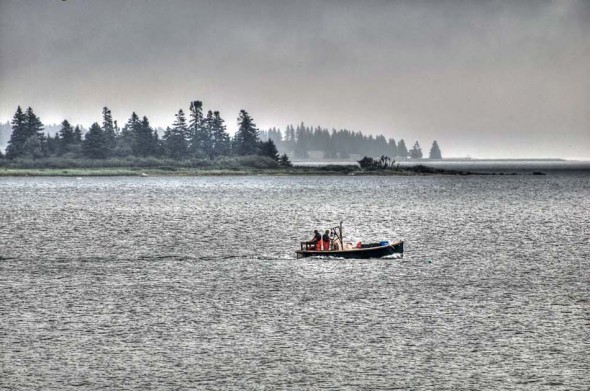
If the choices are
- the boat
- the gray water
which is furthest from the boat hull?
the gray water

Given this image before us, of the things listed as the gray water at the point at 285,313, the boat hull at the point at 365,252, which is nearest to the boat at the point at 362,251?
the boat hull at the point at 365,252

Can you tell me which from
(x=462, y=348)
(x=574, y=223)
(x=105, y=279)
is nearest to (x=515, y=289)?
(x=462, y=348)

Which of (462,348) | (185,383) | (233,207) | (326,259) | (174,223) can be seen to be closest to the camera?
(185,383)

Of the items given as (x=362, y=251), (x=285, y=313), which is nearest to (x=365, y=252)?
(x=362, y=251)

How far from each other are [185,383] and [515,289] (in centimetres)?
2609

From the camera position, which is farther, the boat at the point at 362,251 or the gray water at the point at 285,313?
the boat at the point at 362,251

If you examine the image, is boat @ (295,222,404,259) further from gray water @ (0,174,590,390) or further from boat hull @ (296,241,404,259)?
gray water @ (0,174,590,390)

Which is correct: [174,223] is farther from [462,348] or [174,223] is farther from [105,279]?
[462,348]

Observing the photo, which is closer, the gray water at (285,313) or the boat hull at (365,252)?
the gray water at (285,313)

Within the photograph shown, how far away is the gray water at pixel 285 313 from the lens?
86.0 feet

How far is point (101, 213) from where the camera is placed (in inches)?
4774

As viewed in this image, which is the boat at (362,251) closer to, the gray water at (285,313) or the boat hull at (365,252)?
the boat hull at (365,252)

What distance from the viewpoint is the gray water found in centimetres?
2622

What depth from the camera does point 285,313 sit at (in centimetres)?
3725
